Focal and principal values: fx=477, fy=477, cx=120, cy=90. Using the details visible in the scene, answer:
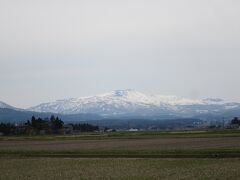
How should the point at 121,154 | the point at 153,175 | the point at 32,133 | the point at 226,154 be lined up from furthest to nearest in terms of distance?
the point at 32,133, the point at 121,154, the point at 226,154, the point at 153,175

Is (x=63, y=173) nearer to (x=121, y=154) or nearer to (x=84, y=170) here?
(x=84, y=170)

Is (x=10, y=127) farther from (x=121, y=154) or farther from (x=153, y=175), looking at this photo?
(x=153, y=175)

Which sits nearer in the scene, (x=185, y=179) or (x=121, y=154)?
(x=185, y=179)

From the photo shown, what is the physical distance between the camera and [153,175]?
2923 centimetres

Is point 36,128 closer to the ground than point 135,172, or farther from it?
farther from it

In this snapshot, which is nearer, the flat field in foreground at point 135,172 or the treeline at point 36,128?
the flat field in foreground at point 135,172

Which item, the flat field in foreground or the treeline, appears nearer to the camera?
the flat field in foreground

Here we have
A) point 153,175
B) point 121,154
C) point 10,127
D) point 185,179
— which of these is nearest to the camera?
point 185,179

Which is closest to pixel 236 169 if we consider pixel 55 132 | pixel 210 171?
pixel 210 171

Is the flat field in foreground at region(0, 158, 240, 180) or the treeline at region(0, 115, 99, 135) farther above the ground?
the treeline at region(0, 115, 99, 135)

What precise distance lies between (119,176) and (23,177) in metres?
6.01

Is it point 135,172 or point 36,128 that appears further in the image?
point 36,128

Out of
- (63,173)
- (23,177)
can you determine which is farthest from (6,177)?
(63,173)

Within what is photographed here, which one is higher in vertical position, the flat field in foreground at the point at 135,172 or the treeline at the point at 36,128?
the treeline at the point at 36,128
